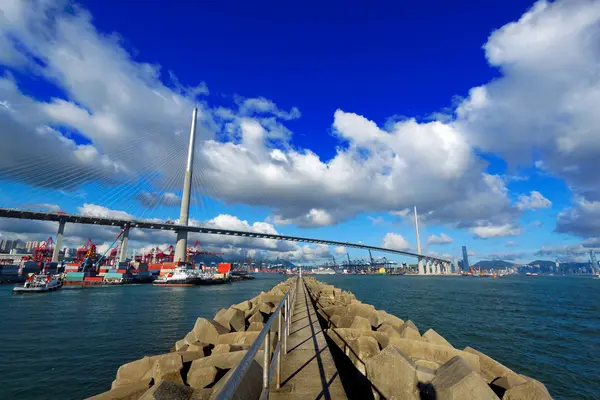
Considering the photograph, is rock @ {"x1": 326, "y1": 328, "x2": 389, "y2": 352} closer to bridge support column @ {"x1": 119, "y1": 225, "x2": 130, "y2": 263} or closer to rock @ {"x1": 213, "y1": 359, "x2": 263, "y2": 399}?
rock @ {"x1": 213, "y1": 359, "x2": 263, "y2": 399}

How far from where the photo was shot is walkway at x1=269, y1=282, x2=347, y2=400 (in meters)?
3.64

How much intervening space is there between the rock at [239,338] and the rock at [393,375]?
3988mm

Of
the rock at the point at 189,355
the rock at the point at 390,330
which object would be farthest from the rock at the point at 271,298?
the rock at the point at 189,355

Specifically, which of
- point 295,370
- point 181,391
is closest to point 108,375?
point 181,391

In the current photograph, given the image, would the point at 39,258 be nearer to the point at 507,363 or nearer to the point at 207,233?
the point at 207,233

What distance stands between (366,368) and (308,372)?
33.3 inches

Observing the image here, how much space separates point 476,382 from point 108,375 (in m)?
9.37

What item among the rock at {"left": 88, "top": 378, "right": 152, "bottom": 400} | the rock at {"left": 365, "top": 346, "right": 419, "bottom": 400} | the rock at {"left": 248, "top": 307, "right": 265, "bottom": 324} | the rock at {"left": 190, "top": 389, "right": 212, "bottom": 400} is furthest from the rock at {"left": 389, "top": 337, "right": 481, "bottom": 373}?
the rock at {"left": 248, "top": 307, "right": 265, "bottom": 324}

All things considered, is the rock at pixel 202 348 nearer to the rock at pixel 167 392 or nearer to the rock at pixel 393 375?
the rock at pixel 167 392

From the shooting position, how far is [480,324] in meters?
16.6

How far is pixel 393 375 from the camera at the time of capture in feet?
13.1

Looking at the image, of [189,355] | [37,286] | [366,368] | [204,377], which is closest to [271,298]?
[189,355]

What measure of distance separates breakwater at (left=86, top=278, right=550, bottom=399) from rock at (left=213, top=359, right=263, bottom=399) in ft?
0.04

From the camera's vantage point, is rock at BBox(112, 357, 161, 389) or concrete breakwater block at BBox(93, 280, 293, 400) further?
rock at BBox(112, 357, 161, 389)
